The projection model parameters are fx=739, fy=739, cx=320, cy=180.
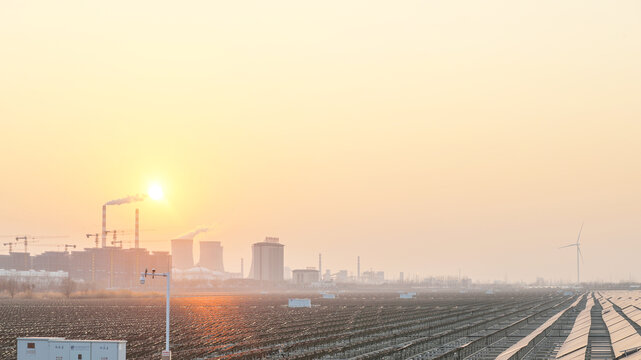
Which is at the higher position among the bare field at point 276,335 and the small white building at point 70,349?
the small white building at point 70,349

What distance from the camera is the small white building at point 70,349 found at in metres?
46.8

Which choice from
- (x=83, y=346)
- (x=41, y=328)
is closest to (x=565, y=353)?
(x=83, y=346)

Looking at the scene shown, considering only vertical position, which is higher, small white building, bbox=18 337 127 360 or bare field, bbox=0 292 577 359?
small white building, bbox=18 337 127 360

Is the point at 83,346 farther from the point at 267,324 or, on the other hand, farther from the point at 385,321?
the point at 385,321

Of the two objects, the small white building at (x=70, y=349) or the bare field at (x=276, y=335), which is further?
the bare field at (x=276, y=335)

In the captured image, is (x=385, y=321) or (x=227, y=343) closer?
(x=227, y=343)

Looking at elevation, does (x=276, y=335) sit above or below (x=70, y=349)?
below

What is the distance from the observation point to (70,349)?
47656 millimetres

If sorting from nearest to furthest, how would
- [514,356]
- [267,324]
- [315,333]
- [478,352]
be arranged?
[514,356], [478,352], [315,333], [267,324]

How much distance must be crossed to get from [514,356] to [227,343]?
128 feet

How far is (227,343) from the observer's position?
85.8 meters

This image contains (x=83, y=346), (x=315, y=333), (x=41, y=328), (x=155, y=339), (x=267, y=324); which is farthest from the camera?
(x=267, y=324)

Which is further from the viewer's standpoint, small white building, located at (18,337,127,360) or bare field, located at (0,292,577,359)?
bare field, located at (0,292,577,359)

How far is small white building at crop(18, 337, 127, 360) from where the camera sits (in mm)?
46812
